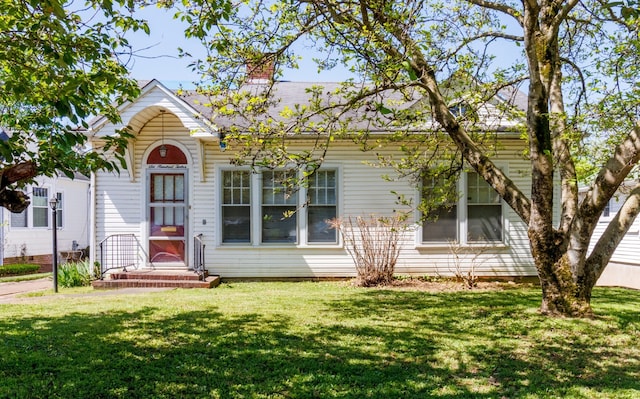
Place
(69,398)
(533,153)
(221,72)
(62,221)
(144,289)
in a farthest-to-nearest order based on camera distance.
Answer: (62,221)
(144,289)
(221,72)
(533,153)
(69,398)

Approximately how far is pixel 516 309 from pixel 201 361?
520cm

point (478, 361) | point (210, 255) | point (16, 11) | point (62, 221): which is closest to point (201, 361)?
point (478, 361)

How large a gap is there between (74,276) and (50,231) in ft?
29.2

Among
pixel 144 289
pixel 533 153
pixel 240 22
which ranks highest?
pixel 240 22

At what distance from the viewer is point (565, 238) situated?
698 cm

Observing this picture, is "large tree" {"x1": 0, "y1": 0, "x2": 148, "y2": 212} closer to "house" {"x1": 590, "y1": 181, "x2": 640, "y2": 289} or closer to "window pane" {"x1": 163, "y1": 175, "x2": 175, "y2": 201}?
"window pane" {"x1": 163, "y1": 175, "x2": 175, "y2": 201}

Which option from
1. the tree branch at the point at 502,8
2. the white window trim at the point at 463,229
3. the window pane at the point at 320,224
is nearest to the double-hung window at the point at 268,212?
the window pane at the point at 320,224

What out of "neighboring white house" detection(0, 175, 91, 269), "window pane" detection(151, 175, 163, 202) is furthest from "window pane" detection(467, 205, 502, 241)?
"neighboring white house" detection(0, 175, 91, 269)

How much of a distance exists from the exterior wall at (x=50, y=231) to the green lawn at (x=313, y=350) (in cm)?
991

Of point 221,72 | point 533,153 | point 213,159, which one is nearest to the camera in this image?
point 533,153

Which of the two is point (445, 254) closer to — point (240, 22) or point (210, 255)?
point (210, 255)

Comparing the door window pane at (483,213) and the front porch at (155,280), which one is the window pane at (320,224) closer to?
the front porch at (155,280)

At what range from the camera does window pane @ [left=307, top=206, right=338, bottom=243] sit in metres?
11.9

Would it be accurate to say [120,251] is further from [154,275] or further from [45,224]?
[45,224]
